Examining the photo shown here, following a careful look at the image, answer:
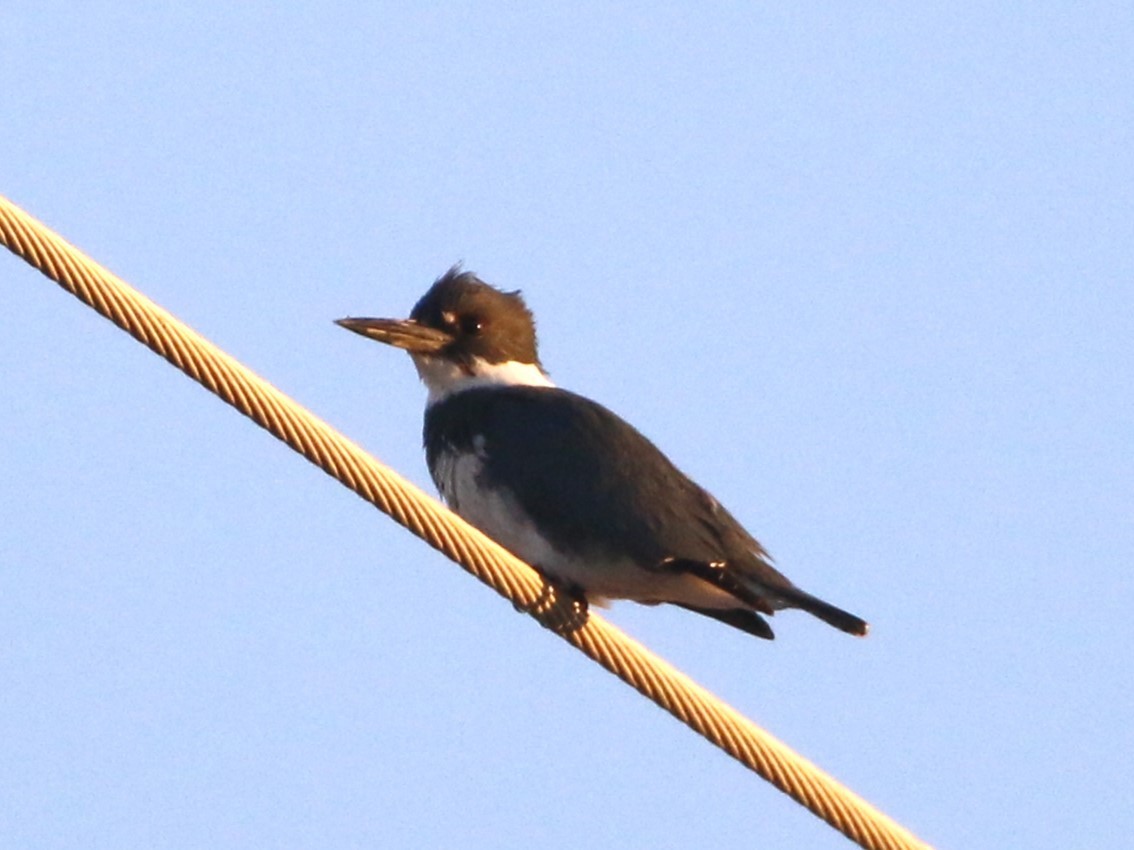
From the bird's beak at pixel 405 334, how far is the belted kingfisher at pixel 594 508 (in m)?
0.04

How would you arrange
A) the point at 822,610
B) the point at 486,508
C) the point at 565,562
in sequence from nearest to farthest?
the point at 822,610 → the point at 565,562 → the point at 486,508

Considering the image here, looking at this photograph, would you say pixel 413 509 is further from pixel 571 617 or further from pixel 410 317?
pixel 410 317

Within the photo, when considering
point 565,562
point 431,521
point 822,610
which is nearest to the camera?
point 431,521

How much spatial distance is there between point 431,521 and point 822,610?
5.04 ft

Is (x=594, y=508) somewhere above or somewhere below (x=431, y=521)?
above

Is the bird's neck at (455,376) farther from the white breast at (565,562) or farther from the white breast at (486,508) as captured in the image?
the white breast at (565,562)

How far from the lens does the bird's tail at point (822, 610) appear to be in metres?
5.05

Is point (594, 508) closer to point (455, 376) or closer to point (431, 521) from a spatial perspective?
point (455, 376)

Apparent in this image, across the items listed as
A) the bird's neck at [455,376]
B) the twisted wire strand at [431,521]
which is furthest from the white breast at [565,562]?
the twisted wire strand at [431,521]

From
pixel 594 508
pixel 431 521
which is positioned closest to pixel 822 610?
pixel 594 508

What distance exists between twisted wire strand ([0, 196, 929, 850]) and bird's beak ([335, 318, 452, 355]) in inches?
79.1

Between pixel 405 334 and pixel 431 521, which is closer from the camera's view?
pixel 431 521

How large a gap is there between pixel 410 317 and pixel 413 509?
3067 millimetres

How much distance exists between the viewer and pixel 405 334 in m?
6.61
